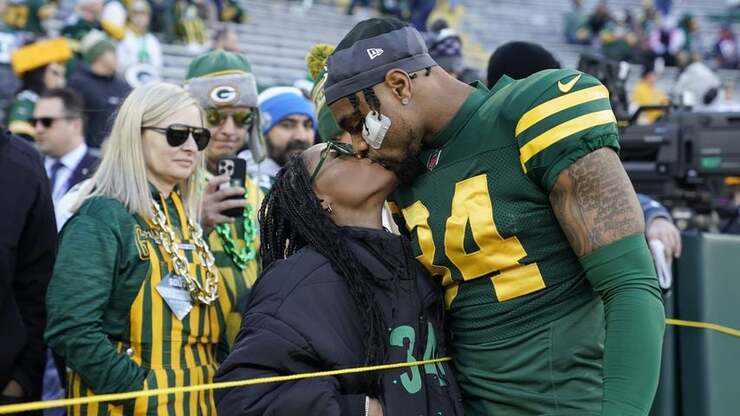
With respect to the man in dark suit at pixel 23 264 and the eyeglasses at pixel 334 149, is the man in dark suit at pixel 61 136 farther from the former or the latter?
the eyeglasses at pixel 334 149

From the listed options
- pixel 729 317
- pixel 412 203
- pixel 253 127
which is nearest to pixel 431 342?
pixel 412 203

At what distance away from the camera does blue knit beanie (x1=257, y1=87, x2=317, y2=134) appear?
16.6 ft

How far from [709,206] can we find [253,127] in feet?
8.86

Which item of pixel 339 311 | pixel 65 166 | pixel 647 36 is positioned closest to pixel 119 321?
pixel 339 311

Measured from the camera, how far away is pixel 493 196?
2291mm

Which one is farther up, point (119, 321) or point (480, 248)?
point (480, 248)

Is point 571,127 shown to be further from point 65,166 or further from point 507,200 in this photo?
point 65,166

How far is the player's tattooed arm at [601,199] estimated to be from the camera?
6.95 ft

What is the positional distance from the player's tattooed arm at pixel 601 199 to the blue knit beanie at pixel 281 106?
3.04 meters

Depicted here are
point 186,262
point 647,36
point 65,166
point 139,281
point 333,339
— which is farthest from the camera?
point 647,36

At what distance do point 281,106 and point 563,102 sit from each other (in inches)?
120

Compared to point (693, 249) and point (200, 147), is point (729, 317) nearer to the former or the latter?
point (693, 249)

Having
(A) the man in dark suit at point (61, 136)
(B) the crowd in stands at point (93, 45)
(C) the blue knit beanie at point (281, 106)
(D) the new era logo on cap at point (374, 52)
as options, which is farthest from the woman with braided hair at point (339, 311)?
(A) the man in dark suit at point (61, 136)

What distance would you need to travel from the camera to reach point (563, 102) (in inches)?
85.0
